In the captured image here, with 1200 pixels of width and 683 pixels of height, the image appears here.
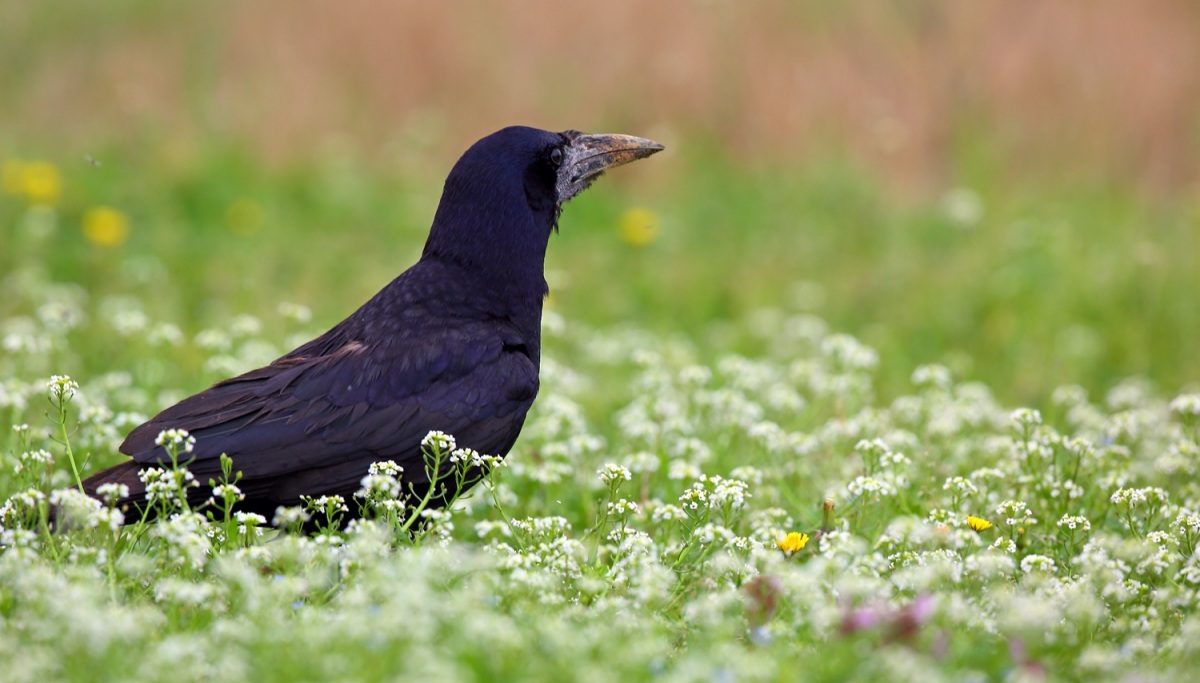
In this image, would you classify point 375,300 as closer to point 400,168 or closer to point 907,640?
point 907,640

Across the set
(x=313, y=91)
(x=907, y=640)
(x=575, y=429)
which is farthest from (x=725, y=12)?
(x=907, y=640)

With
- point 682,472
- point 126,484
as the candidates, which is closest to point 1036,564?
point 682,472

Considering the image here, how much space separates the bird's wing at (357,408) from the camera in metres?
3.58

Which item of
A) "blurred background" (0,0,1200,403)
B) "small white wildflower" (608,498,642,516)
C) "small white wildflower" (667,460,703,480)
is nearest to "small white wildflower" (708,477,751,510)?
"small white wildflower" (608,498,642,516)

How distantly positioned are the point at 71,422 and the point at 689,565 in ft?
8.03

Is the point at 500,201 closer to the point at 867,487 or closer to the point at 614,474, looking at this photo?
the point at 614,474

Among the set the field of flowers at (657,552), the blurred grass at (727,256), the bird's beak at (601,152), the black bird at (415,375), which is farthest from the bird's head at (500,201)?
the blurred grass at (727,256)

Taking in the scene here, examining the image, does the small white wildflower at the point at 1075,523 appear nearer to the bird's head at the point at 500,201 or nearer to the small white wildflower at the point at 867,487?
the small white wildflower at the point at 867,487

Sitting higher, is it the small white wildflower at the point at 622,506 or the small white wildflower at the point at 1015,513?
the small white wildflower at the point at 1015,513

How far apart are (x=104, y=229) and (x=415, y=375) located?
440cm

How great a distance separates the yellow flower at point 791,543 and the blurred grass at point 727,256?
238cm

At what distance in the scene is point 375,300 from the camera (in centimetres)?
410

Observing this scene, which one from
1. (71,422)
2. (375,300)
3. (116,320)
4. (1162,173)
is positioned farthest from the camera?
(1162,173)

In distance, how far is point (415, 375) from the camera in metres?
3.78
